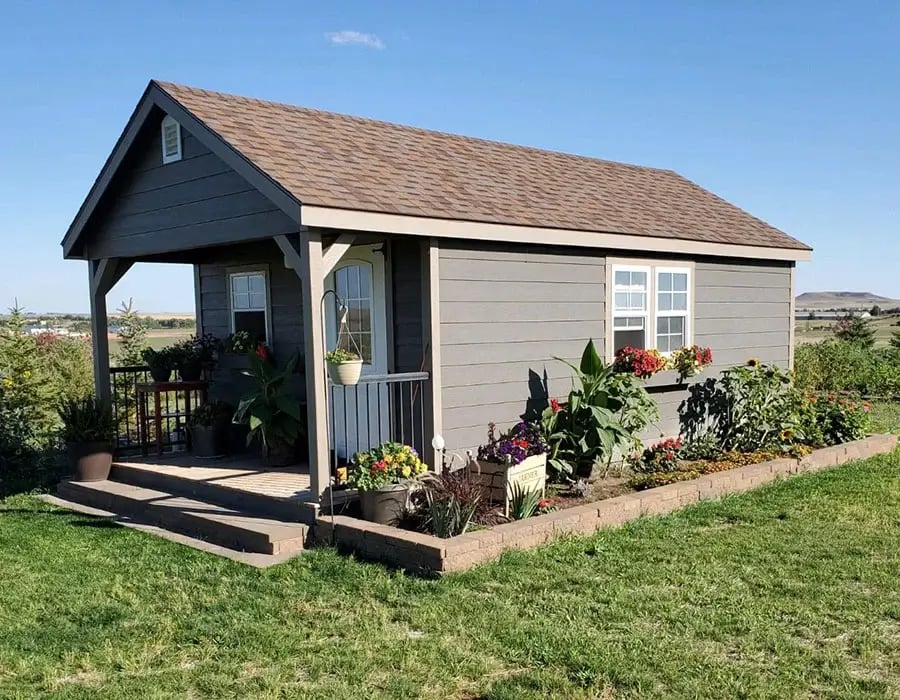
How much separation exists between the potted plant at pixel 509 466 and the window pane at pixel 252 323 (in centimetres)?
358

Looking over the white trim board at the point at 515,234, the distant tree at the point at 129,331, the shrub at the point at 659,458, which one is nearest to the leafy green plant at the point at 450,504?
the white trim board at the point at 515,234

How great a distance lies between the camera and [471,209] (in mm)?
6980

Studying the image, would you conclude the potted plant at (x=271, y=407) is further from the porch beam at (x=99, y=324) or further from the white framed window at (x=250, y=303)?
the porch beam at (x=99, y=324)

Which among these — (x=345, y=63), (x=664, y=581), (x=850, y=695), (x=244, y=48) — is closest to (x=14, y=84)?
(x=244, y=48)

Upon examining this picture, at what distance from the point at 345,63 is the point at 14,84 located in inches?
176

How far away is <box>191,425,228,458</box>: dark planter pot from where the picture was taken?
8.67 meters

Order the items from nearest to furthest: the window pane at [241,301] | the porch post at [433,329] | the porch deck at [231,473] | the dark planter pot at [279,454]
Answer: the porch post at [433,329] → the porch deck at [231,473] → the dark planter pot at [279,454] → the window pane at [241,301]

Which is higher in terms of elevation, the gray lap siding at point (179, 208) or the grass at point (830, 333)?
the gray lap siding at point (179, 208)

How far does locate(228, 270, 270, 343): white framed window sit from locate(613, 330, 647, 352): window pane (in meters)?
4.02

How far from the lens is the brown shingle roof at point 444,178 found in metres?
6.42

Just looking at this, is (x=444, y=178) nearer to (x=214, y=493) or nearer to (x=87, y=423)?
(x=214, y=493)

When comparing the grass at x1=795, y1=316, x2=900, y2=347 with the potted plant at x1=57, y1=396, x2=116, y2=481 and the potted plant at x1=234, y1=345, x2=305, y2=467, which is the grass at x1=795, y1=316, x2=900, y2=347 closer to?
the potted plant at x1=234, y1=345, x2=305, y2=467

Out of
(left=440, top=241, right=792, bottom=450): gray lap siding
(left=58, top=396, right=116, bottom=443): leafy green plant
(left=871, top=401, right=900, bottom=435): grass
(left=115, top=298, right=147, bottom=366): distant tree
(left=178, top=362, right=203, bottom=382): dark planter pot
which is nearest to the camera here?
(left=440, top=241, right=792, bottom=450): gray lap siding

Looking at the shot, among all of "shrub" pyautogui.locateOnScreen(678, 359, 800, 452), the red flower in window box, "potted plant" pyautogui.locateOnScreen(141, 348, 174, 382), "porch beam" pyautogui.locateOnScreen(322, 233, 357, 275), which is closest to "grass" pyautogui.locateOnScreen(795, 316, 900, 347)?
"shrub" pyautogui.locateOnScreen(678, 359, 800, 452)
